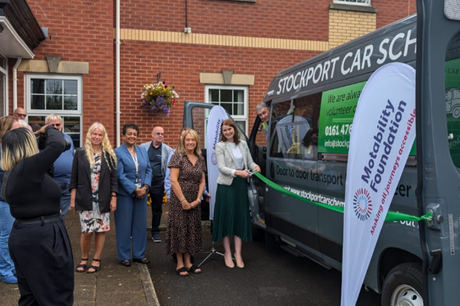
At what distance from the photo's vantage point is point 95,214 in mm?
5090

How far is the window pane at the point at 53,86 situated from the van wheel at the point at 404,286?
7.74m

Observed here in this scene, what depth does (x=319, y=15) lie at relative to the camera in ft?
34.8

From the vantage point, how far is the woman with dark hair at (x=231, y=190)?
532 cm

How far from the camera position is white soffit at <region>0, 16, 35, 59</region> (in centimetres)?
647

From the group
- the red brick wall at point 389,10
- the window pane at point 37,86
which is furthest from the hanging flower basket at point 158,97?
the red brick wall at point 389,10

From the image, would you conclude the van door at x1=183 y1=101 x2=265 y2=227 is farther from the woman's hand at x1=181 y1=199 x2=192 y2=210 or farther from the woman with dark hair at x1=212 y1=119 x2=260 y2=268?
the woman's hand at x1=181 y1=199 x2=192 y2=210

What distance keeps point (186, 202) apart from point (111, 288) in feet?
4.05

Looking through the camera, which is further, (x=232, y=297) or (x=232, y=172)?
(x=232, y=172)

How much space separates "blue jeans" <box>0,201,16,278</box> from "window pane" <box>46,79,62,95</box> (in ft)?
16.5

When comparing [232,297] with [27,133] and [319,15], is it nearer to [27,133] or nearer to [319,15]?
[27,133]

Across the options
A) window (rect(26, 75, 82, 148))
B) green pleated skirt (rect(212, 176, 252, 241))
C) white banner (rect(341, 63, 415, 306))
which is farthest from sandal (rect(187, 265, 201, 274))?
window (rect(26, 75, 82, 148))

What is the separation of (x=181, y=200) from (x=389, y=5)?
339 inches

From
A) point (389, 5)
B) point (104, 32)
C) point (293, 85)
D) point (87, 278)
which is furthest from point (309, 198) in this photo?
point (389, 5)

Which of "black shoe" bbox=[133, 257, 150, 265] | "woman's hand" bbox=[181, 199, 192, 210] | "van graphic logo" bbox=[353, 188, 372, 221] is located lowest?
"black shoe" bbox=[133, 257, 150, 265]
